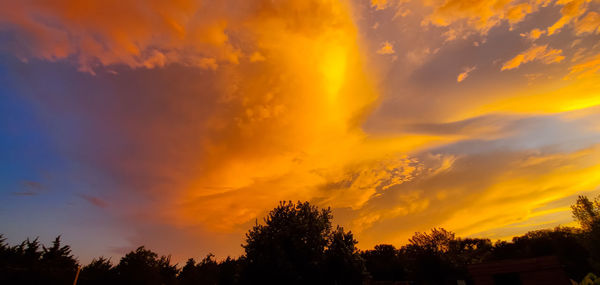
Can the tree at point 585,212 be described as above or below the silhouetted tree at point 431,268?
above

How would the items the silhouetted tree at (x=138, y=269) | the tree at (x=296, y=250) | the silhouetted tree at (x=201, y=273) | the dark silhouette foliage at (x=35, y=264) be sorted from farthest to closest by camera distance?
the silhouetted tree at (x=201, y=273) < the silhouetted tree at (x=138, y=269) < the dark silhouette foliage at (x=35, y=264) < the tree at (x=296, y=250)

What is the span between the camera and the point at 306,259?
84.2 feet

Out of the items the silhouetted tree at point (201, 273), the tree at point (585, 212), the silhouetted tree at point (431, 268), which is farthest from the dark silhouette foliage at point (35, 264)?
the tree at point (585, 212)

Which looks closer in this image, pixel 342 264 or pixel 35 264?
pixel 342 264

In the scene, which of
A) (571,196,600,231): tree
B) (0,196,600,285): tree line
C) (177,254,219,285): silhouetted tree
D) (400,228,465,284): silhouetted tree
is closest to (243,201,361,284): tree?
(0,196,600,285): tree line

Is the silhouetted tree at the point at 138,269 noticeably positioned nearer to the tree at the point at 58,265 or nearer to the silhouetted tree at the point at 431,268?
the tree at the point at 58,265

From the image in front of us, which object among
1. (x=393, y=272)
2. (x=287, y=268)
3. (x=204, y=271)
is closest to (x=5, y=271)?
(x=204, y=271)

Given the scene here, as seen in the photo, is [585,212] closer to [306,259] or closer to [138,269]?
[306,259]

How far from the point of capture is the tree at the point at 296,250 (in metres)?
24.4

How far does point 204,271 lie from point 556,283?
81.1 meters

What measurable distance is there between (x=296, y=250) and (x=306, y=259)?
129 cm

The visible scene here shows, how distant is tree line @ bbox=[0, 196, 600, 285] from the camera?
25.6 metres

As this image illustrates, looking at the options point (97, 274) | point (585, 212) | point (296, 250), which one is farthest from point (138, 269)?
point (585, 212)

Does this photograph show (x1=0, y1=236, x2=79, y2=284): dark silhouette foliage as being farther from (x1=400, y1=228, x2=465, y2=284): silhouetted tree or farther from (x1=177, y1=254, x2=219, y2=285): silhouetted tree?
(x1=400, y1=228, x2=465, y2=284): silhouetted tree
